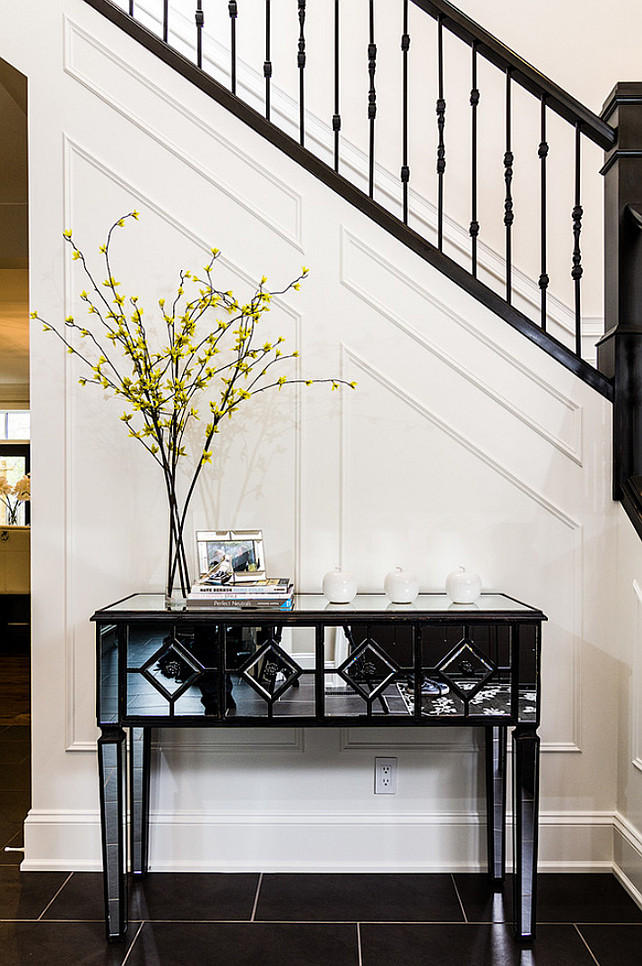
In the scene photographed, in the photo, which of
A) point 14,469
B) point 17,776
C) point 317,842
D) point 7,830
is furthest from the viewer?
point 14,469

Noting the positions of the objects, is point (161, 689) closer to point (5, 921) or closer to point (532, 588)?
point (5, 921)

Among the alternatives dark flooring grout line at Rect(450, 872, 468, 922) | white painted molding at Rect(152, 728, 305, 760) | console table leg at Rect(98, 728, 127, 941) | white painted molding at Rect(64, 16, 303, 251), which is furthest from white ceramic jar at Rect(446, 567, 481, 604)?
white painted molding at Rect(64, 16, 303, 251)

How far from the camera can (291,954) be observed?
2139mm

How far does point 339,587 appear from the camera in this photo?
2.40m

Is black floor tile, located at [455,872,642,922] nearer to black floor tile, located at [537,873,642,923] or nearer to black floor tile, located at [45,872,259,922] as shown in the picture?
black floor tile, located at [537,873,642,923]

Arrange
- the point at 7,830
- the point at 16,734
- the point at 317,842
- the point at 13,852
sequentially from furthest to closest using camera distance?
1. the point at 16,734
2. the point at 7,830
3. the point at 13,852
4. the point at 317,842

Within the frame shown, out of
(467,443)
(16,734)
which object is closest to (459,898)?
(467,443)

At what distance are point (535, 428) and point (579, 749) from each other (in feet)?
3.45

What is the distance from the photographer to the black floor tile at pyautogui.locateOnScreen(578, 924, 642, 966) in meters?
2.11

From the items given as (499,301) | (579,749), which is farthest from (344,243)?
(579,749)

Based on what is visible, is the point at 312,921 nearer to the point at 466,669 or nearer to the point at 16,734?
the point at 466,669

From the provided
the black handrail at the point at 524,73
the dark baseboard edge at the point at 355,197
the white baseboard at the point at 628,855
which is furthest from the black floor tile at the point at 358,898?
the black handrail at the point at 524,73

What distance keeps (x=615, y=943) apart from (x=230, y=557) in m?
1.48

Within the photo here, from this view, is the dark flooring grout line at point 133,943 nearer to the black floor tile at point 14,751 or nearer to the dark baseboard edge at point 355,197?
the black floor tile at point 14,751
